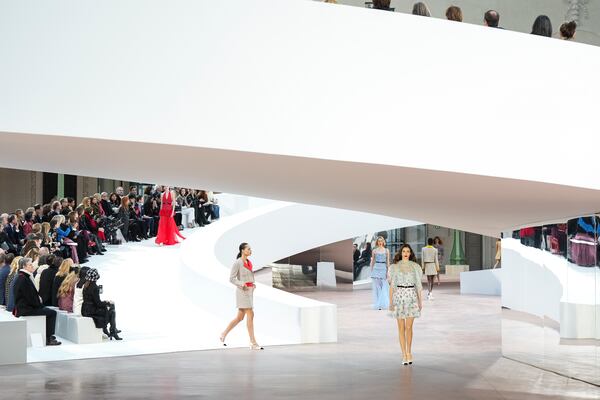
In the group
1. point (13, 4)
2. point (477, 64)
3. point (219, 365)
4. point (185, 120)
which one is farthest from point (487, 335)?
point (13, 4)

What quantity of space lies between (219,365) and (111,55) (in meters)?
6.10

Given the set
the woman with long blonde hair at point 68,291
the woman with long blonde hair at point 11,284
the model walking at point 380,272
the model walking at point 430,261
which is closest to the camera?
the woman with long blonde hair at point 11,284

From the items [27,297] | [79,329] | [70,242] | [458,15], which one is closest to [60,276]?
[79,329]

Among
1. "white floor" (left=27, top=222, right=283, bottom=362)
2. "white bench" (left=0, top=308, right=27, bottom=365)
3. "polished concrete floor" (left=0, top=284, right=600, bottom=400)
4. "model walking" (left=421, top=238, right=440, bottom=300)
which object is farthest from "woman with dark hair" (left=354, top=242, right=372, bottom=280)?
"white bench" (left=0, top=308, right=27, bottom=365)

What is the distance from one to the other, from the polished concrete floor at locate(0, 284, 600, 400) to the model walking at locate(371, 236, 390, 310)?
15.0 feet

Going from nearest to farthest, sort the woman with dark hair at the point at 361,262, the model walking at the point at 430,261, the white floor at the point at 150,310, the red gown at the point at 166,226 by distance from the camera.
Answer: the white floor at the point at 150,310
the red gown at the point at 166,226
the model walking at the point at 430,261
the woman with dark hair at the point at 361,262

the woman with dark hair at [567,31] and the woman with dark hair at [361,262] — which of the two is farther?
the woman with dark hair at [361,262]

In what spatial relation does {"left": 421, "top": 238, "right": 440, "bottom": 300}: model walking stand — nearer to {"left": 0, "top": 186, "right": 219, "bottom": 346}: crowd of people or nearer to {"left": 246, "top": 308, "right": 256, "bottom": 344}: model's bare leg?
{"left": 0, "top": 186, "right": 219, "bottom": 346}: crowd of people

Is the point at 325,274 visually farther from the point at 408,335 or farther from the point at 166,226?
the point at 408,335

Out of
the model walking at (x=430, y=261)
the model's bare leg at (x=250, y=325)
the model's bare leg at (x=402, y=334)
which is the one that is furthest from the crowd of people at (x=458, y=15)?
the model walking at (x=430, y=261)

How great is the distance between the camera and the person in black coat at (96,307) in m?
14.1

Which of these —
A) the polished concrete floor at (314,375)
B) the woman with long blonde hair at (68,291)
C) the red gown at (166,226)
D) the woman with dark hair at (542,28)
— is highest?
the woman with dark hair at (542,28)

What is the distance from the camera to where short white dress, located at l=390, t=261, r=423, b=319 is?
Answer: 39.8ft

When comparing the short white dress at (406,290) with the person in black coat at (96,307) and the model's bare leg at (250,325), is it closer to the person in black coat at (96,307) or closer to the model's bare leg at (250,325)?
the model's bare leg at (250,325)
